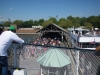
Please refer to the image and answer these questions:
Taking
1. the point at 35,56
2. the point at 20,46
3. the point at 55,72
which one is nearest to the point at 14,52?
the point at 20,46

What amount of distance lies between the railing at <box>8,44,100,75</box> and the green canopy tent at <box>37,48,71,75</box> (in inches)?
2.6

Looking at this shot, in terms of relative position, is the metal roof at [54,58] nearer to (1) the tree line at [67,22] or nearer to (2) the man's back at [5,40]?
(2) the man's back at [5,40]

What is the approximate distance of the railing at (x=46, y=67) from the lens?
4000 millimetres

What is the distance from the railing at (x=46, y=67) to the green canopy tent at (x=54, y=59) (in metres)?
0.07

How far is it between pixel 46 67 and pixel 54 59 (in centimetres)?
29

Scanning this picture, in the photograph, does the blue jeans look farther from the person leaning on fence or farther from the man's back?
the man's back

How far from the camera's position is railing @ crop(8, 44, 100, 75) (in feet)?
13.1

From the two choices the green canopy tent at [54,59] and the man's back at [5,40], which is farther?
the green canopy tent at [54,59]

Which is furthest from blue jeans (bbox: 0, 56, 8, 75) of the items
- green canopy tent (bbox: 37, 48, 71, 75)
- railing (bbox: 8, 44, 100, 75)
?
green canopy tent (bbox: 37, 48, 71, 75)

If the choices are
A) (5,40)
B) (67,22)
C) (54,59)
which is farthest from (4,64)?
(67,22)

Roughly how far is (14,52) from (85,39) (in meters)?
24.0

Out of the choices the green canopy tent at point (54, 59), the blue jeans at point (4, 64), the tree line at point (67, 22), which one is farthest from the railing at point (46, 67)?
the tree line at point (67, 22)

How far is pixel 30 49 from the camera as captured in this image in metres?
4.81

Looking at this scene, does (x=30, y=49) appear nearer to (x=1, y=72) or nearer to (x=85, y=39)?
(x=1, y=72)
